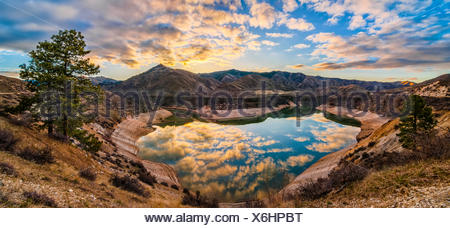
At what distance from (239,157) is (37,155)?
2091 cm

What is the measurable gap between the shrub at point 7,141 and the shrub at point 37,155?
0.61 meters

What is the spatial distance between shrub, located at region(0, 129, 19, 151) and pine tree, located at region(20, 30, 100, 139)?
258cm

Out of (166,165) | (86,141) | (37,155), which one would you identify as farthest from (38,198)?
(166,165)

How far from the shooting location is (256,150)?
1128 inches

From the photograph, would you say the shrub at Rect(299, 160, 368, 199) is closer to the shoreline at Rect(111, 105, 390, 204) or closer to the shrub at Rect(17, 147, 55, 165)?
the shoreline at Rect(111, 105, 390, 204)

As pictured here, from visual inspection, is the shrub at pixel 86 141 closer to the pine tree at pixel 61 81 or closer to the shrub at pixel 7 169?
the pine tree at pixel 61 81

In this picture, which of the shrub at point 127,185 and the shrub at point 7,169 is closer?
the shrub at point 7,169

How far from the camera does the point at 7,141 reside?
320 inches

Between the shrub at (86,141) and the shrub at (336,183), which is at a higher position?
the shrub at (86,141)

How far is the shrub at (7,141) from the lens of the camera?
309 inches

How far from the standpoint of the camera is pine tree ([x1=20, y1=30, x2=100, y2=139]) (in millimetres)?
10500

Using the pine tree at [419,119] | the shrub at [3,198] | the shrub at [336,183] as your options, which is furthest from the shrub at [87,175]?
the pine tree at [419,119]

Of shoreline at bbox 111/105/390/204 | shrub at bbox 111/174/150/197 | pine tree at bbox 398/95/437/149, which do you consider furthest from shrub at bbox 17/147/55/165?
pine tree at bbox 398/95/437/149

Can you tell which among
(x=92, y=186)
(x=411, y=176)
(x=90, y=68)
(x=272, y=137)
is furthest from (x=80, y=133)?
(x=272, y=137)
